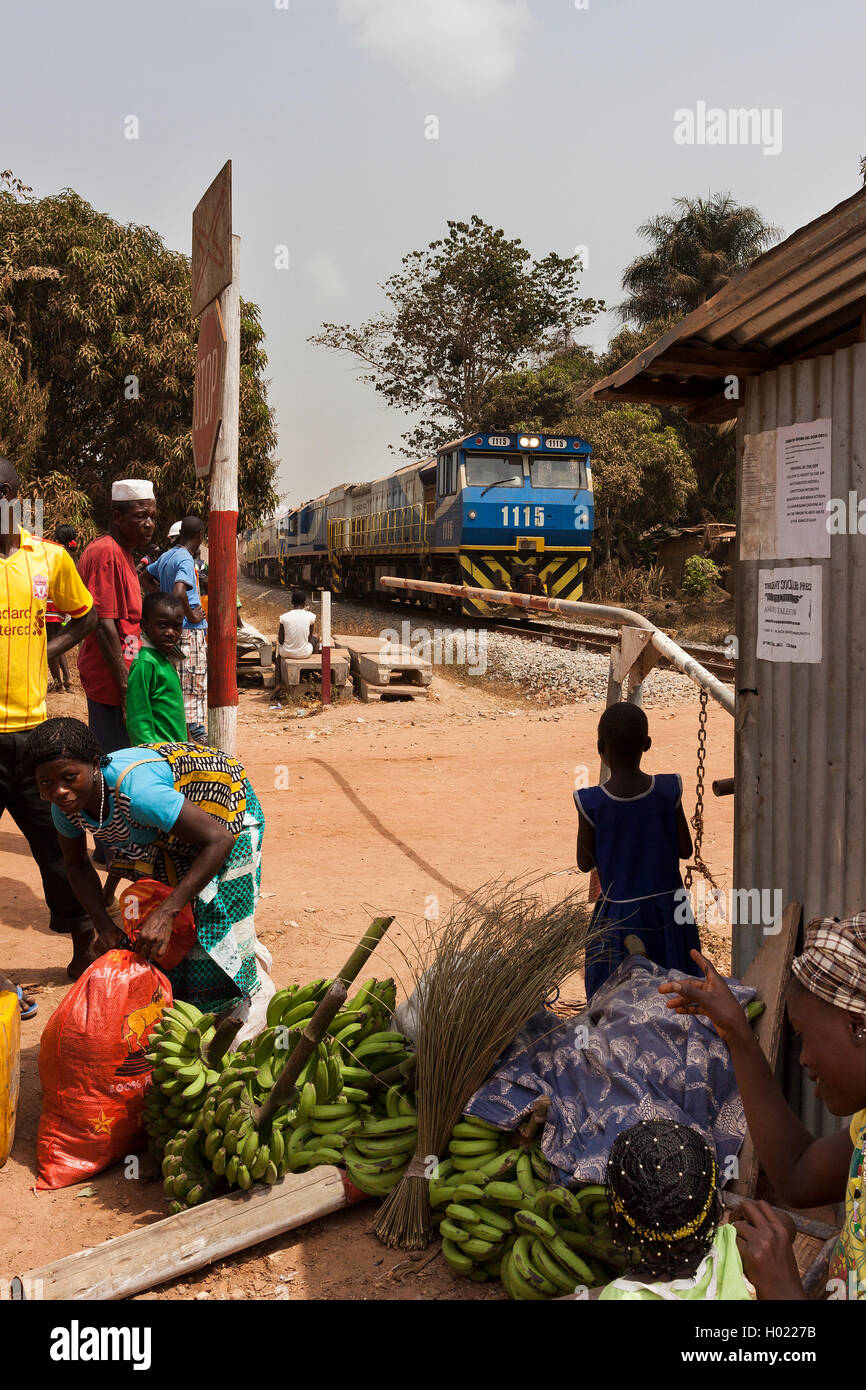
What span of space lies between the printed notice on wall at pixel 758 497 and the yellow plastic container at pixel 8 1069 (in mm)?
2648

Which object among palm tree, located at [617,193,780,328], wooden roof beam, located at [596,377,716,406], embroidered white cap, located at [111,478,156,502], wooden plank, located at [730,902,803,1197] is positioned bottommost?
wooden plank, located at [730,902,803,1197]

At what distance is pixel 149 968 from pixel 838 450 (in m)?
2.50

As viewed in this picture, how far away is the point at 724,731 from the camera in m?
10.7

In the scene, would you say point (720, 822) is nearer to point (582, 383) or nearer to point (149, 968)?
point (149, 968)

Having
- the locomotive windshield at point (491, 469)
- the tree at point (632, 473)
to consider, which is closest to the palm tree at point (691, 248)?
the tree at point (632, 473)

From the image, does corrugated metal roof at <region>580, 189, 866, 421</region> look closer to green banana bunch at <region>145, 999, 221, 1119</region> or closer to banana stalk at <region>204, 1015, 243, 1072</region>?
banana stalk at <region>204, 1015, 243, 1072</region>

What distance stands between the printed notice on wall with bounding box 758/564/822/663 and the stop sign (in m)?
2.02

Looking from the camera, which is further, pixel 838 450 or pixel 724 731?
pixel 724 731

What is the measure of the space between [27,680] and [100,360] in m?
11.5

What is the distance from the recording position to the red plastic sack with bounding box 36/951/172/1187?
3148 mm

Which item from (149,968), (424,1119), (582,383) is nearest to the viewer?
(424,1119)

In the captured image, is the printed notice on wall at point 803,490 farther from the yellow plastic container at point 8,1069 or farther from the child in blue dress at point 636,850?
the yellow plastic container at point 8,1069

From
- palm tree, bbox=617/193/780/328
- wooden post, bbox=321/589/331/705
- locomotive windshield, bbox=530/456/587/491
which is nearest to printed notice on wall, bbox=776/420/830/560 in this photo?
wooden post, bbox=321/589/331/705
